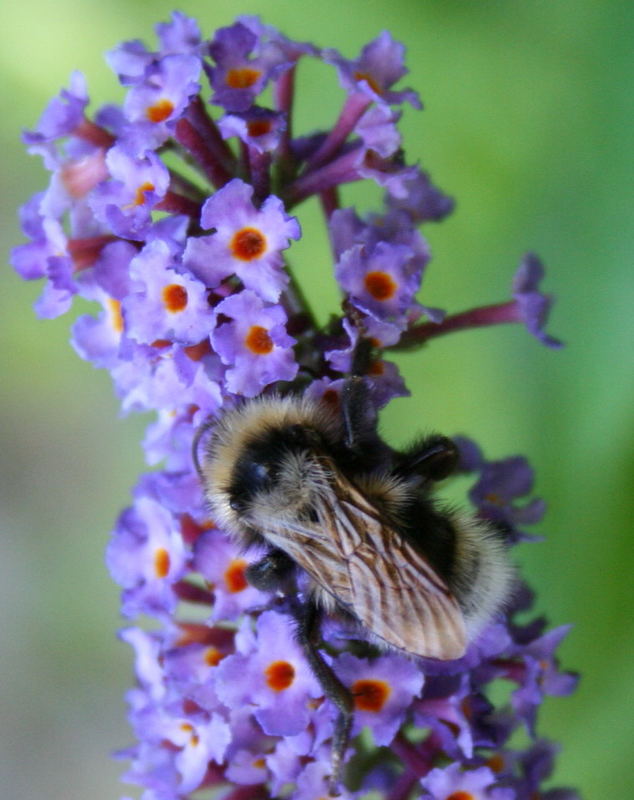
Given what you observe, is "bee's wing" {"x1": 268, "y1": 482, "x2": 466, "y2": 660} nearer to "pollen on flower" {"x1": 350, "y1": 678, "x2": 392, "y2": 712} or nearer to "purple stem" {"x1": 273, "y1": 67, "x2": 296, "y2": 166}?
"pollen on flower" {"x1": 350, "y1": 678, "x2": 392, "y2": 712}

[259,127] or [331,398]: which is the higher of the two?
[259,127]

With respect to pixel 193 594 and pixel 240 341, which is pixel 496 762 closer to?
pixel 193 594

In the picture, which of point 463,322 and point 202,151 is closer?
point 202,151

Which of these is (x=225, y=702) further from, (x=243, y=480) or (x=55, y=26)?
(x=55, y=26)

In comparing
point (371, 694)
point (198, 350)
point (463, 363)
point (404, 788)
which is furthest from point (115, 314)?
point (463, 363)

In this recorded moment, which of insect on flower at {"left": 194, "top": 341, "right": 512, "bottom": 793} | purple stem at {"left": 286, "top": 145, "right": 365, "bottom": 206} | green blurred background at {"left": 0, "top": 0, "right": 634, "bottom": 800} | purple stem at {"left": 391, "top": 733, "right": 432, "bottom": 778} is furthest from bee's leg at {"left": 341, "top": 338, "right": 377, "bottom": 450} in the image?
green blurred background at {"left": 0, "top": 0, "right": 634, "bottom": 800}

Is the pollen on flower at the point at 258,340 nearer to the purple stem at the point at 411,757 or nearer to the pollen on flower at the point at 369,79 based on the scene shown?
the pollen on flower at the point at 369,79

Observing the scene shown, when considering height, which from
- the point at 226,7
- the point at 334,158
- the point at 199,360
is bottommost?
the point at 199,360

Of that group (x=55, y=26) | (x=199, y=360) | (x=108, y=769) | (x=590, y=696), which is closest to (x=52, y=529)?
(x=108, y=769)
